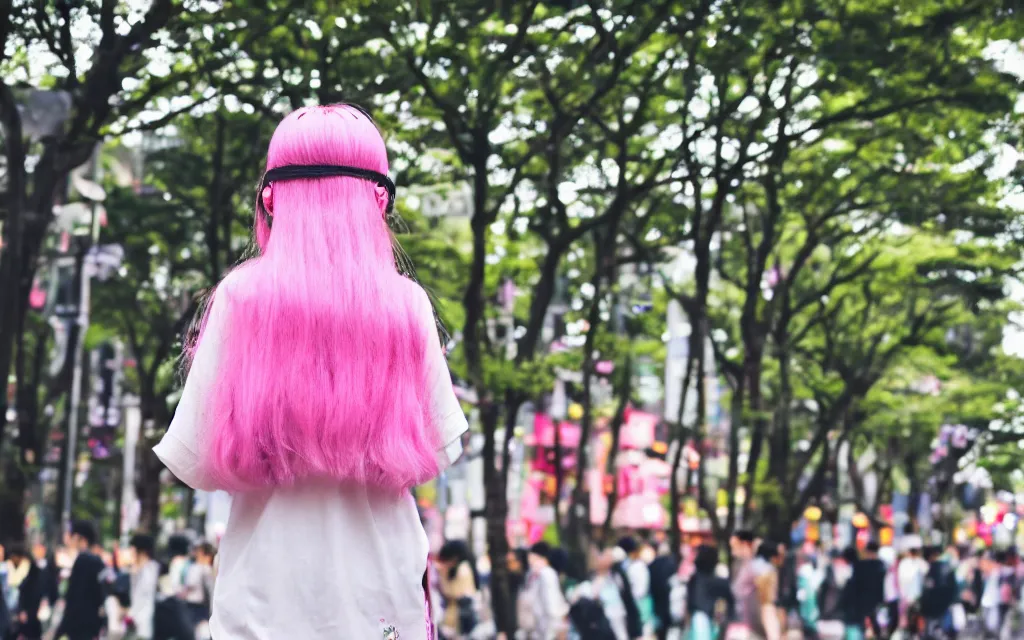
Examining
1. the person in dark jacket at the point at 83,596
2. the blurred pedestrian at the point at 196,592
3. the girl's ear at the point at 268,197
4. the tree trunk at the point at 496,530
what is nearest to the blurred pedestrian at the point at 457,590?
the tree trunk at the point at 496,530

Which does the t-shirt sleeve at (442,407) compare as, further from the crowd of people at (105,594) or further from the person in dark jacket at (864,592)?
the person in dark jacket at (864,592)

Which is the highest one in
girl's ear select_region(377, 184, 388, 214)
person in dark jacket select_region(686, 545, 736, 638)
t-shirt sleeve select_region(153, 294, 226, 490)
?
girl's ear select_region(377, 184, 388, 214)

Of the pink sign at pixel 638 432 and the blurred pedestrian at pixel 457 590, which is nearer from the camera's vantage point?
the blurred pedestrian at pixel 457 590

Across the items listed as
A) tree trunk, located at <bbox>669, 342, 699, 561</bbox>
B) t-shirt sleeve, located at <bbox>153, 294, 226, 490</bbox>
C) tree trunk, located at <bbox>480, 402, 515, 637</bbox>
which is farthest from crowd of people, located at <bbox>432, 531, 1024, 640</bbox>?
t-shirt sleeve, located at <bbox>153, 294, 226, 490</bbox>

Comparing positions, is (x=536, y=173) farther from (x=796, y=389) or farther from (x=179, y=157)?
(x=796, y=389)

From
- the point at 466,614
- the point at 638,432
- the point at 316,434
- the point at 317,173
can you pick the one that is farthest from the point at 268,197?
the point at 638,432

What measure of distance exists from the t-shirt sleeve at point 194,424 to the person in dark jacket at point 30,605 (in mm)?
11817

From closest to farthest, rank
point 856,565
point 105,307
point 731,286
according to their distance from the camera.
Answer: point 856,565 → point 105,307 → point 731,286

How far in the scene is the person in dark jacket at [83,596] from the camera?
35.8 feet

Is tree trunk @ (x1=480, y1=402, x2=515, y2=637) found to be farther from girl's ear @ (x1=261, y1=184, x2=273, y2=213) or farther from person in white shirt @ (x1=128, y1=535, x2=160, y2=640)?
girl's ear @ (x1=261, y1=184, x2=273, y2=213)

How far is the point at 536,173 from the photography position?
52.7 feet

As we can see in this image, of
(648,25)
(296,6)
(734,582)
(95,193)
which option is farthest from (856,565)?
(95,193)

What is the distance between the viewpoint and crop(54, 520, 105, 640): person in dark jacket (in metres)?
10.9

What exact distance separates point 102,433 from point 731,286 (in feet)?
58.7
